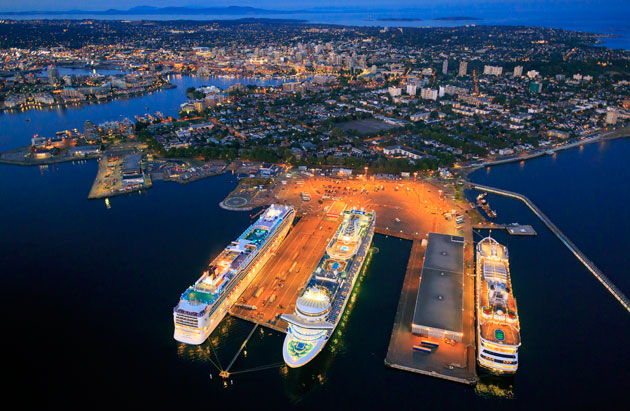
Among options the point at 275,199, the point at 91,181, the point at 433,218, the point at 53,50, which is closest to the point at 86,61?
the point at 53,50

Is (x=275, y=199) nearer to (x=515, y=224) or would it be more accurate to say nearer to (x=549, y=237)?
(x=515, y=224)

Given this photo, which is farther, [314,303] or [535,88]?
[535,88]

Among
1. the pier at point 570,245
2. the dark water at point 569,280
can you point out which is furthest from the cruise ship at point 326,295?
the pier at point 570,245

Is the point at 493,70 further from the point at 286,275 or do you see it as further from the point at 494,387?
the point at 494,387

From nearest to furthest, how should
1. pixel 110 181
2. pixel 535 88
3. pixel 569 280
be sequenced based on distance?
pixel 569 280, pixel 110 181, pixel 535 88

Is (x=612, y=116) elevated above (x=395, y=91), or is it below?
below

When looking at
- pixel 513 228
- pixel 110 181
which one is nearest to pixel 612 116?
pixel 513 228

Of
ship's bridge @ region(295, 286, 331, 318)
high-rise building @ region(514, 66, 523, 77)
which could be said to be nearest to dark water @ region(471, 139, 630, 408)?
ship's bridge @ region(295, 286, 331, 318)

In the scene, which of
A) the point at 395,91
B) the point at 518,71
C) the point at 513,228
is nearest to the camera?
the point at 513,228
